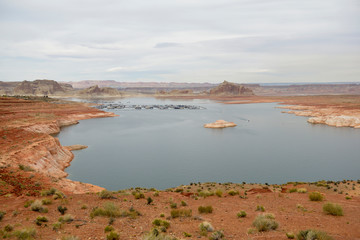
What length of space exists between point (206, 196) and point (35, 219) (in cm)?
1090

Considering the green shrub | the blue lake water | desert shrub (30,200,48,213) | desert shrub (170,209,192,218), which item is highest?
the green shrub

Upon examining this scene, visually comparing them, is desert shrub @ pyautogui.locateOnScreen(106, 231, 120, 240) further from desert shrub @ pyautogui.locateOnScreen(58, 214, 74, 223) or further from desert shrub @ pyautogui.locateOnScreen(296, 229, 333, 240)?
desert shrub @ pyautogui.locateOnScreen(296, 229, 333, 240)

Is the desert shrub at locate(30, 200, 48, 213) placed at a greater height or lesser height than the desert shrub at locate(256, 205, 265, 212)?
greater

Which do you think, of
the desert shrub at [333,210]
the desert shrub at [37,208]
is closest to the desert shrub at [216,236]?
the desert shrub at [333,210]

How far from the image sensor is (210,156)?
36.8 metres

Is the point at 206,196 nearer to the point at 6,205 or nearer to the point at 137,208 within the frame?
the point at 137,208

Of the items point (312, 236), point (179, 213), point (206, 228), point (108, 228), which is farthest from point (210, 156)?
point (312, 236)

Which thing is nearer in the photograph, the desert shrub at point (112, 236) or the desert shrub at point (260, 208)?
the desert shrub at point (112, 236)

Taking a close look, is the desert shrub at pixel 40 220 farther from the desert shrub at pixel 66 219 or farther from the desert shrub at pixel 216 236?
the desert shrub at pixel 216 236

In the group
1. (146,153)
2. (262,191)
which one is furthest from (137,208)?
(146,153)

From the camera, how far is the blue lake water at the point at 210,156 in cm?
2823

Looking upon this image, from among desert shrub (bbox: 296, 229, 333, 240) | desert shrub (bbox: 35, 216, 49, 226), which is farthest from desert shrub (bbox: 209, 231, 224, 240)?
desert shrub (bbox: 35, 216, 49, 226)

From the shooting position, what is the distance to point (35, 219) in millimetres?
11883

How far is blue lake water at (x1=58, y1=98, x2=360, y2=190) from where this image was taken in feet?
92.6
